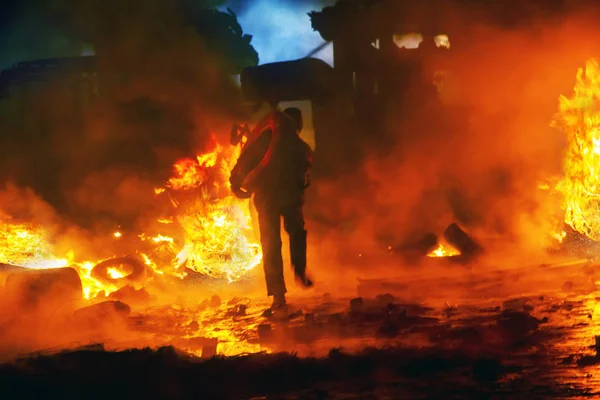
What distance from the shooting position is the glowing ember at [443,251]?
1018 cm

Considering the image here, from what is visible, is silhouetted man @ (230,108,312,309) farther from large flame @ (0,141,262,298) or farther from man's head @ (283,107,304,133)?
large flame @ (0,141,262,298)

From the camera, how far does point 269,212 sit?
761 cm

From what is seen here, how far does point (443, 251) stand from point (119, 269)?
5022mm

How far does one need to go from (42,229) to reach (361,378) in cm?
812

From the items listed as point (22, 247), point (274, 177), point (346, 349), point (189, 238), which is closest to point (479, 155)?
point (189, 238)

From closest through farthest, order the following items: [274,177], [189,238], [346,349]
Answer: [346,349]
[274,177]
[189,238]

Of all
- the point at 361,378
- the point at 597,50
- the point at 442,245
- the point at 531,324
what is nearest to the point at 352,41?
the point at 597,50

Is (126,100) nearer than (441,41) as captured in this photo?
No

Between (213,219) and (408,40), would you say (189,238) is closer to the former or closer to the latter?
(213,219)

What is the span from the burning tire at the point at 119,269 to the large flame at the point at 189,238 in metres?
0.02

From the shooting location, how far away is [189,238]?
9766 mm

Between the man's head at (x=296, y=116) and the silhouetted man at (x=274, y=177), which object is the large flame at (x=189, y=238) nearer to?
the silhouetted man at (x=274, y=177)

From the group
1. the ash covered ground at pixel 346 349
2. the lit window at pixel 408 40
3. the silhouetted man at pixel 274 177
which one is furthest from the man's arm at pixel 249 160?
the lit window at pixel 408 40

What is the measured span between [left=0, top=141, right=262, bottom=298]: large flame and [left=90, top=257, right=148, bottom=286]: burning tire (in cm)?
2
